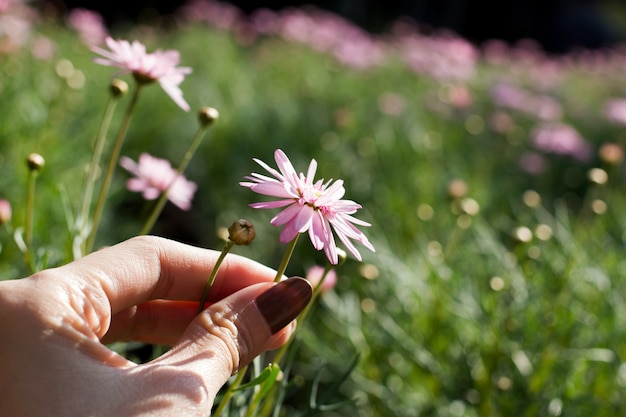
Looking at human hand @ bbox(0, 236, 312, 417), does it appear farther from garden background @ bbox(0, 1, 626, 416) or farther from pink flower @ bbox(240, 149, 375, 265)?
garden background @ bbox(0, 1, 626, 416)

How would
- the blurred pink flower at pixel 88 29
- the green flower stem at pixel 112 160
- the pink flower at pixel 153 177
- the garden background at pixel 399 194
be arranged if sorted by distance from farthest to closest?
the blurred pink flower at pixel 88 29 → the garden background at pixel 399 194 → the pink flower at pixel 153 177 → the green flower stem at pixel 112 160

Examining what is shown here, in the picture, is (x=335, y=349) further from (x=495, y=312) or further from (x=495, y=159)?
(x=495, y=159)

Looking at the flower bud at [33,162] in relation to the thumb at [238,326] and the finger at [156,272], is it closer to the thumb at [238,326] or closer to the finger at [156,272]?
the finger at [156,272]

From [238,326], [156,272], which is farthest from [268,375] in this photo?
[156,272]

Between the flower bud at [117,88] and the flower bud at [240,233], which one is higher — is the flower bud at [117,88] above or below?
below

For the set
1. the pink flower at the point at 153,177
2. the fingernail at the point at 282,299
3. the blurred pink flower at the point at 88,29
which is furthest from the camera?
the blurred pink flower at the point at 88,29

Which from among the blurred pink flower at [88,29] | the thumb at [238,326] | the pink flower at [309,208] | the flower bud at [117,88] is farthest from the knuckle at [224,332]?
the blurred pink flower at [88,29]

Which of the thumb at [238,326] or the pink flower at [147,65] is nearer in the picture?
the thumb at [238,326]
